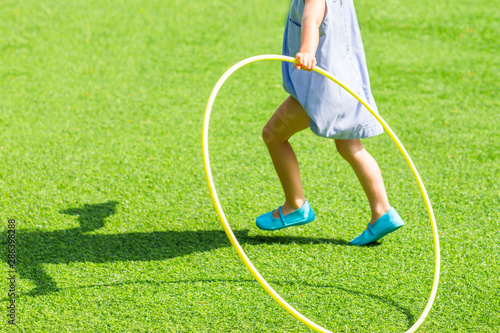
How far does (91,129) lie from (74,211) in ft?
4.16

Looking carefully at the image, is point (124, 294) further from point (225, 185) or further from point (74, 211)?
point (225, 185)

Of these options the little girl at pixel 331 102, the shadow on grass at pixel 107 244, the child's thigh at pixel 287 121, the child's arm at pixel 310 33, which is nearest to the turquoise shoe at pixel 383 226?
the little girl at pixel 331 102

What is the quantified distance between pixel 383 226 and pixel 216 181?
1277mm

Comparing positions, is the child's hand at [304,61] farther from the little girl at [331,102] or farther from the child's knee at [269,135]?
the child's knee at [269,135]

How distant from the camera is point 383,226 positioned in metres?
3.12

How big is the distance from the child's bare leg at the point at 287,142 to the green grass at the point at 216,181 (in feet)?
0.85

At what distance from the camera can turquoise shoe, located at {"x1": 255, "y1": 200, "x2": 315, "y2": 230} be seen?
3.27 meters

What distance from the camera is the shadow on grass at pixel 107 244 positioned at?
3.08m

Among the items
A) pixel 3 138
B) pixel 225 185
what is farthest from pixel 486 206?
pixel 3 138

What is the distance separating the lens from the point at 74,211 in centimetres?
355

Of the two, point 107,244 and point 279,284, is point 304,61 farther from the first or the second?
point 107,244

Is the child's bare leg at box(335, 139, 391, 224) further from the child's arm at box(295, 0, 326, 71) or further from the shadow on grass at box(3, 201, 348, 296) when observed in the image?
the child's arm at box(295, 0, 326, 71)

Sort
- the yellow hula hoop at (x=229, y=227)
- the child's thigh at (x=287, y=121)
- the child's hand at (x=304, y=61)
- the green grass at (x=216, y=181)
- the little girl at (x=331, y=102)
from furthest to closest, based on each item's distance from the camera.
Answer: the child's thigh at (x=287, y=121), the little girl at (x=331, y=102), the green grass at (x=216, y=181), the child's hand at (x=304, y=61), the yellow hula hoop at (x=229, y=227)

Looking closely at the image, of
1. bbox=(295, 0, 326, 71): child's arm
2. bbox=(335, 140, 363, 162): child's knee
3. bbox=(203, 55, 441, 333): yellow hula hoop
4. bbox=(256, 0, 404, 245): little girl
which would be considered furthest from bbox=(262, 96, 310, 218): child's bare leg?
bbox=(295, 0, 326, 71): child's arm
